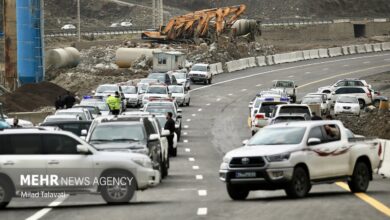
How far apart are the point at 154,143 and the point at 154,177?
4723 millimetres

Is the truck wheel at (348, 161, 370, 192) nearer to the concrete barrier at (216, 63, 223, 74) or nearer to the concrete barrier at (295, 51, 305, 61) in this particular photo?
the concrete barrier at (216, 63, 223, 74)

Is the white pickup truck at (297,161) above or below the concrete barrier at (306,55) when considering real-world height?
above

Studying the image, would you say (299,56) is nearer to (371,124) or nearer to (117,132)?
(371,124)

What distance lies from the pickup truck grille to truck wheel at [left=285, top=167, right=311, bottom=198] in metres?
0.70

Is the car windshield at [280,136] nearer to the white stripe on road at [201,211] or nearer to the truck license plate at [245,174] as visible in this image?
the truck license plate at [245,174]

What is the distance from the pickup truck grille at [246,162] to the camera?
22859mm

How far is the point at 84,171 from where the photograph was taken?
72.4 ft

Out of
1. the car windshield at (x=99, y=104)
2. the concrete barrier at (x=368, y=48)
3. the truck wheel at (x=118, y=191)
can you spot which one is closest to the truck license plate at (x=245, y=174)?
the truck wheel at (x=118, y=191)

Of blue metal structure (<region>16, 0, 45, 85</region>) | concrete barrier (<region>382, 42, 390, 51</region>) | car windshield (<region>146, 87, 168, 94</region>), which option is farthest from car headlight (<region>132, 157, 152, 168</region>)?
concrete barrier (<region>382, 42, 390, 51</region>)

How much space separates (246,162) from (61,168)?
12.6 ft

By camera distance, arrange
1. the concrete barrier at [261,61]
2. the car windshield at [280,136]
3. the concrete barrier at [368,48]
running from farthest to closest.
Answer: the concrete barrier at [368,48] → the concrete barrier at [261,61] → the car windshield at [280,136]

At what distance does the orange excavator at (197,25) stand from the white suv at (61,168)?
89.1 meters

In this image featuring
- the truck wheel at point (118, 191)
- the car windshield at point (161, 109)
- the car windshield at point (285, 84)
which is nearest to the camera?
the truck wheel at point (118, 191)

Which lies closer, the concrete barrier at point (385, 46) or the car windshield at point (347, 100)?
the car windshield at point (347, 100)
